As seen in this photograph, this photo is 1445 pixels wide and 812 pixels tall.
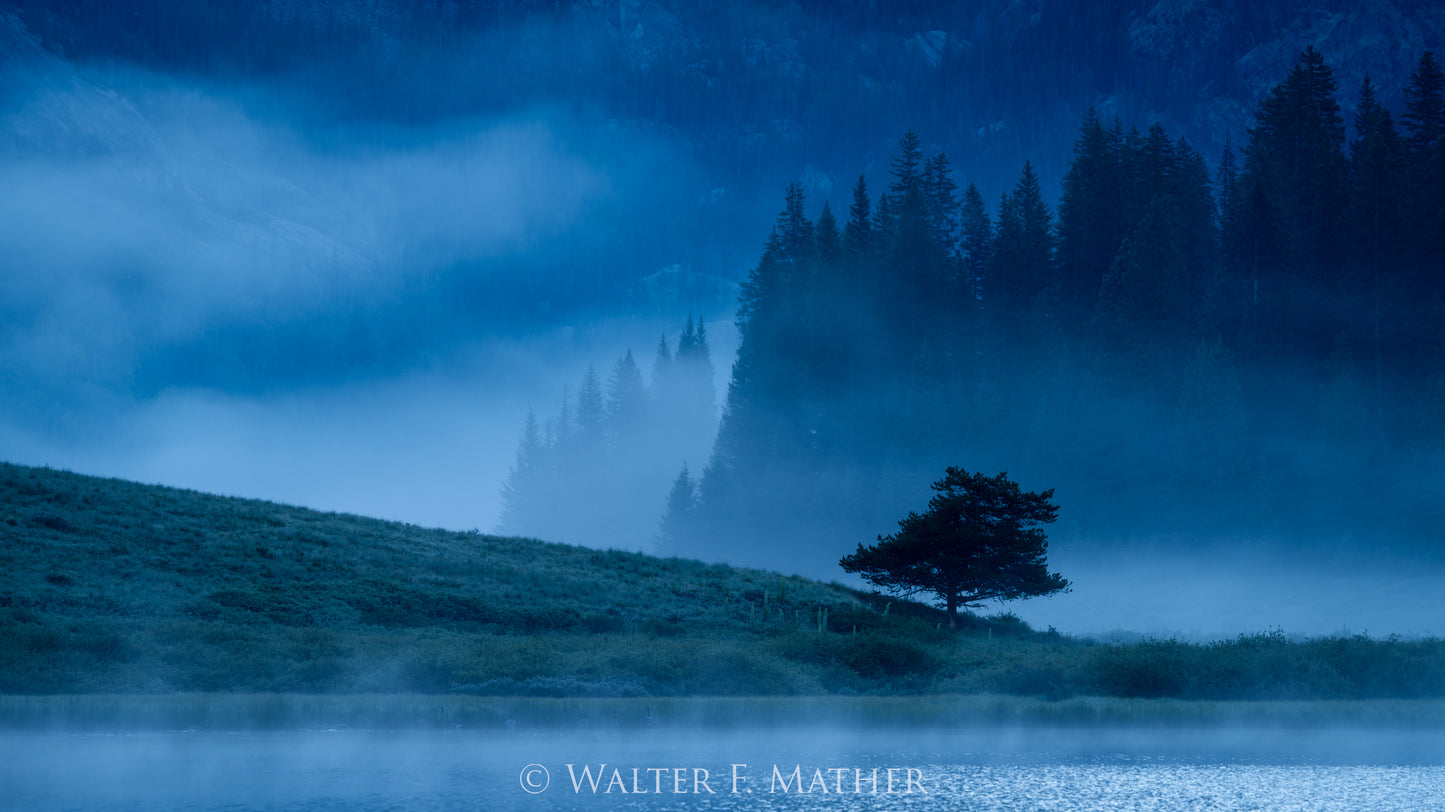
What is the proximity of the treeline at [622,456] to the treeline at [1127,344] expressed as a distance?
58.0 feet

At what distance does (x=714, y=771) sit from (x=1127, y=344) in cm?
6392

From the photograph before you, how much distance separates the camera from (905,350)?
88.9 meters

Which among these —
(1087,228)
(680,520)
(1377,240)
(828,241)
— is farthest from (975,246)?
(680,520)

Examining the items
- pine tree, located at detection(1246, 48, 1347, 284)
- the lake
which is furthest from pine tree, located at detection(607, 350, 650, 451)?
the lake

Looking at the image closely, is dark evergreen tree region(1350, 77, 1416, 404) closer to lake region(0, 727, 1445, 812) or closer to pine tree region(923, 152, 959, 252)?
pine tree region(923, 152, 959, 252)

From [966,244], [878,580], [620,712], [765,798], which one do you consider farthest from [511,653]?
[966,244]

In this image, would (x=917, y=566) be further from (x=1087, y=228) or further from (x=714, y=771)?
(x=1087, y=228)

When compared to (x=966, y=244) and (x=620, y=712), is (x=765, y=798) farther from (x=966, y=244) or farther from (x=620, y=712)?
(x=966, y=244)

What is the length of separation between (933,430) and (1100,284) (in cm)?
1540

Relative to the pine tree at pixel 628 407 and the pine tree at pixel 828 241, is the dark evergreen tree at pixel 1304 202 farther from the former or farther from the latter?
the pine tree at pixel 628 407

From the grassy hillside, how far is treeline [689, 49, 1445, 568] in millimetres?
33491

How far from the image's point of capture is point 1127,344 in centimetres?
7350

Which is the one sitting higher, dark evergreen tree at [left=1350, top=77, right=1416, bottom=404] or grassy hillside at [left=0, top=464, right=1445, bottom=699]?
dark evergreen tree at [left=1350, top=77, right=1416, bottom=404]

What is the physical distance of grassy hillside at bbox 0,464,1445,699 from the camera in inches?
913
